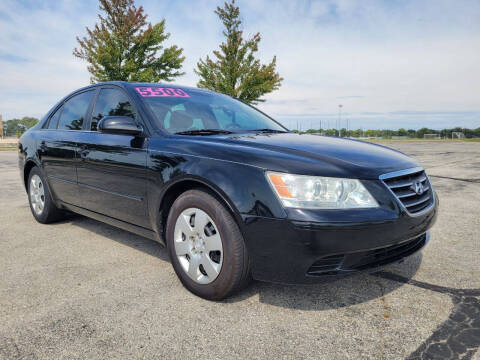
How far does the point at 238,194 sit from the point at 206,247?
1.49ft

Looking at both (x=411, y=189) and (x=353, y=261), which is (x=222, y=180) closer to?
(x=353, y=261)

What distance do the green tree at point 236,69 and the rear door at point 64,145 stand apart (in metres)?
15.3

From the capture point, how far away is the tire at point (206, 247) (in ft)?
7.15

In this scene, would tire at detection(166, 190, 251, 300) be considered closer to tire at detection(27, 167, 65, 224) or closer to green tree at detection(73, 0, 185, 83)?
tire at detection(27, 167, 65, 224)

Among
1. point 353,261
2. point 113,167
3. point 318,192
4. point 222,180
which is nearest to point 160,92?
point 113,167

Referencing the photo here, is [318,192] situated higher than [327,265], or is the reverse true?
[318,192]

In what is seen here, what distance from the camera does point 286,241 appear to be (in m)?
2.00

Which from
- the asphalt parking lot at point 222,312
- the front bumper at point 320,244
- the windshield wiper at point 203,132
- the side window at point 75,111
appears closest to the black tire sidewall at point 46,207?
the side window at point 75,111

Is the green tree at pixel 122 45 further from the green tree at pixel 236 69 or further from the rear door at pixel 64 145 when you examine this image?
the rear door at pixel 64 145

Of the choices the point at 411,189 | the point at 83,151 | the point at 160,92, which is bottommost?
the point at 411,189

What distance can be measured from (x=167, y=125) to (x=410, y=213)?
184 cm

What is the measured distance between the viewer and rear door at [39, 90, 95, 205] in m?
3.67

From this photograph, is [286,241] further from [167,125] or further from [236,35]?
[236,35]

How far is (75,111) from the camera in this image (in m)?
3.89
